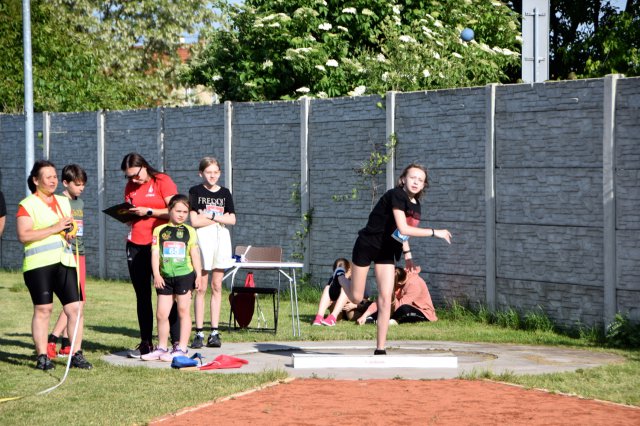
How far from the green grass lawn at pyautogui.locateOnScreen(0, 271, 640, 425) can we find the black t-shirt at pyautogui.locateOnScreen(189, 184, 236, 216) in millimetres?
1556

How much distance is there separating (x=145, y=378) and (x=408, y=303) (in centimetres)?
520

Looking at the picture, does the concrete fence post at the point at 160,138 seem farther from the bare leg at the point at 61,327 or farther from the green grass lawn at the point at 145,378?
the bare leg at the point at 61,327

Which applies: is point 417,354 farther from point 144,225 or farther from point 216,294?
point 144,225

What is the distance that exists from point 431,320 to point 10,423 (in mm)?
7315

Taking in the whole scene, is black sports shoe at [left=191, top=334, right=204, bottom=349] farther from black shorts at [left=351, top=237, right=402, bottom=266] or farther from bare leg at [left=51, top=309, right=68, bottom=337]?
black shorts at [left=351, top=237, right=402, bottom=266]

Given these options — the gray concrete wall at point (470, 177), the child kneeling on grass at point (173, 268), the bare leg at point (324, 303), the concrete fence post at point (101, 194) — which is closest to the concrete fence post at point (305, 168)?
the gray concrete wall at point (470, 177)

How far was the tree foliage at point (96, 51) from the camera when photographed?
29250 millimetres

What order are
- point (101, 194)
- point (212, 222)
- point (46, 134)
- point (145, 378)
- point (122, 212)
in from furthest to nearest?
point (46, 134)
point (101, 194)
point (212, 222)
point (122, 212)
point (145, 378)

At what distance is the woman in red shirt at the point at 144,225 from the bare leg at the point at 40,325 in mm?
996

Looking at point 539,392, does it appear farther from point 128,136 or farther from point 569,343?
point 128,136

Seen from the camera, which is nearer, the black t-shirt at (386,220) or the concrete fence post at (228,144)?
the black t-shirt at (386,220)

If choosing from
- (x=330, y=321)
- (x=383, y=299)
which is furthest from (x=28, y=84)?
(x=383, y=299)

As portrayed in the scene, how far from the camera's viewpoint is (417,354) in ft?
39.9

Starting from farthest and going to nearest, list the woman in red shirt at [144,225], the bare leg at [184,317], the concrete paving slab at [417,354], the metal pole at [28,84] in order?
the metal pole at [28,84] → the woman in red shirt at [144,225] → the bare leg at [184,317] → the concrete paving slab at [417,354]
